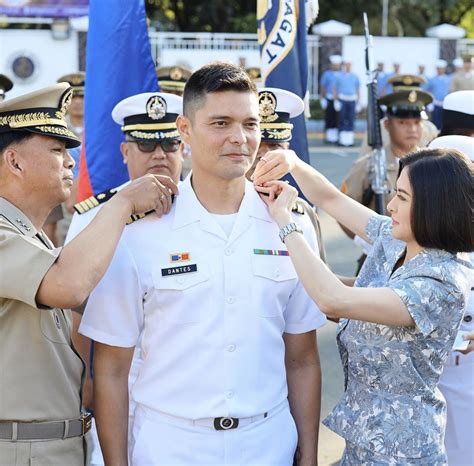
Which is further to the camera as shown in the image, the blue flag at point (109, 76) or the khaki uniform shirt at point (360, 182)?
the khaki uniform shirt at point (360, 182)

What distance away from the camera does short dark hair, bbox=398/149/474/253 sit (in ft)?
8.54

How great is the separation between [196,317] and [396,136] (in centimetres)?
372

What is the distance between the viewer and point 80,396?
8.52 ft

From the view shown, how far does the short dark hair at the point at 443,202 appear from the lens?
260 centimetres

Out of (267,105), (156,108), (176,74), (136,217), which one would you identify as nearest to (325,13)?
(176,74)

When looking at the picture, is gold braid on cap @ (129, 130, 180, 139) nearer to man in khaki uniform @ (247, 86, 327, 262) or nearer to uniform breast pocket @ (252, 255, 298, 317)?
man in khaki uniform @ (247, 86, 327, 262)

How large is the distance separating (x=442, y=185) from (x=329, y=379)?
3.62 m

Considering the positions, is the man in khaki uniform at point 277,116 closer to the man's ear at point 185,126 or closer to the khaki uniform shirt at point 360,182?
the man's ear at point 185,126

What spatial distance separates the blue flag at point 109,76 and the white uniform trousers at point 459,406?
2.41 m

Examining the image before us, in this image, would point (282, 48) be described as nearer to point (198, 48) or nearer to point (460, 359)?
point (460, 359)

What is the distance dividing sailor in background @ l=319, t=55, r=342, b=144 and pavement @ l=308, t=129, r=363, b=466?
236 cm

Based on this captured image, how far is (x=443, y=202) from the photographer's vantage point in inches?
103

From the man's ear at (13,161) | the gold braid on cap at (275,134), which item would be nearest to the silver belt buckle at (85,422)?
the man's ear at (13,161)

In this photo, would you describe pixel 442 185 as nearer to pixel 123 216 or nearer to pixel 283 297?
pixel 283 297
